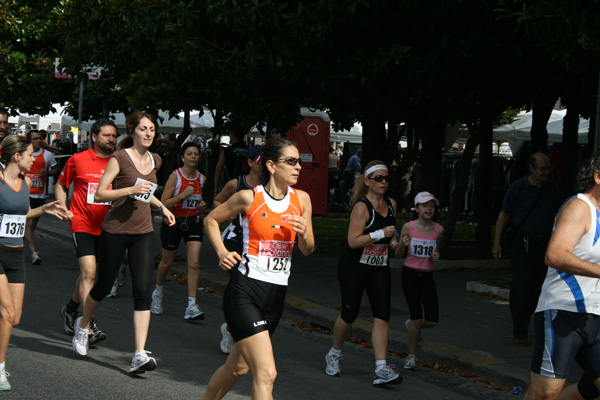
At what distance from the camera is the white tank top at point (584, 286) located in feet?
13.3

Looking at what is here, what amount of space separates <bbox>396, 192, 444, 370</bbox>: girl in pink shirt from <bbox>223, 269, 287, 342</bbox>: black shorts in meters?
2.29

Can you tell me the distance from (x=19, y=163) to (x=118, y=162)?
0.77m

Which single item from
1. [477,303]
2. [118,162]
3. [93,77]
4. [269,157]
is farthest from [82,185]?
[93,77]

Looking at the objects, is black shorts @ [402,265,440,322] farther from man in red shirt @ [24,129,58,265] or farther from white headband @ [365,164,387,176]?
man in red shirt @ [24,129,58,265]

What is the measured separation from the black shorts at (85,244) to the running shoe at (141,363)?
1.39 m

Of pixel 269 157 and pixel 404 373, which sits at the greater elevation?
pixel 269 157

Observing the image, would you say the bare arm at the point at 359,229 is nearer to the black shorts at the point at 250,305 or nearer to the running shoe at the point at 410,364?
the running shoe at the point at 410,364

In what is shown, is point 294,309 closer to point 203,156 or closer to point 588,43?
point 588,43

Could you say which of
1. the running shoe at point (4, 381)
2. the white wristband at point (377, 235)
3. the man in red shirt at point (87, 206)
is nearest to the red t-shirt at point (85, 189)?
the man in red shirt at point (87, 206)

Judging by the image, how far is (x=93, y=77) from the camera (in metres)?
15.2

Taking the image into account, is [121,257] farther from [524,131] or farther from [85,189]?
[524,131]

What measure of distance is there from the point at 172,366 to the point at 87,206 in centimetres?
174

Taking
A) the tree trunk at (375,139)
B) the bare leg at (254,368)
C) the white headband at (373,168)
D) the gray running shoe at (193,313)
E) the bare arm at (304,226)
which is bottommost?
the gray running shoe at (193,313)

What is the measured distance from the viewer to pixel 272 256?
4.66 m
